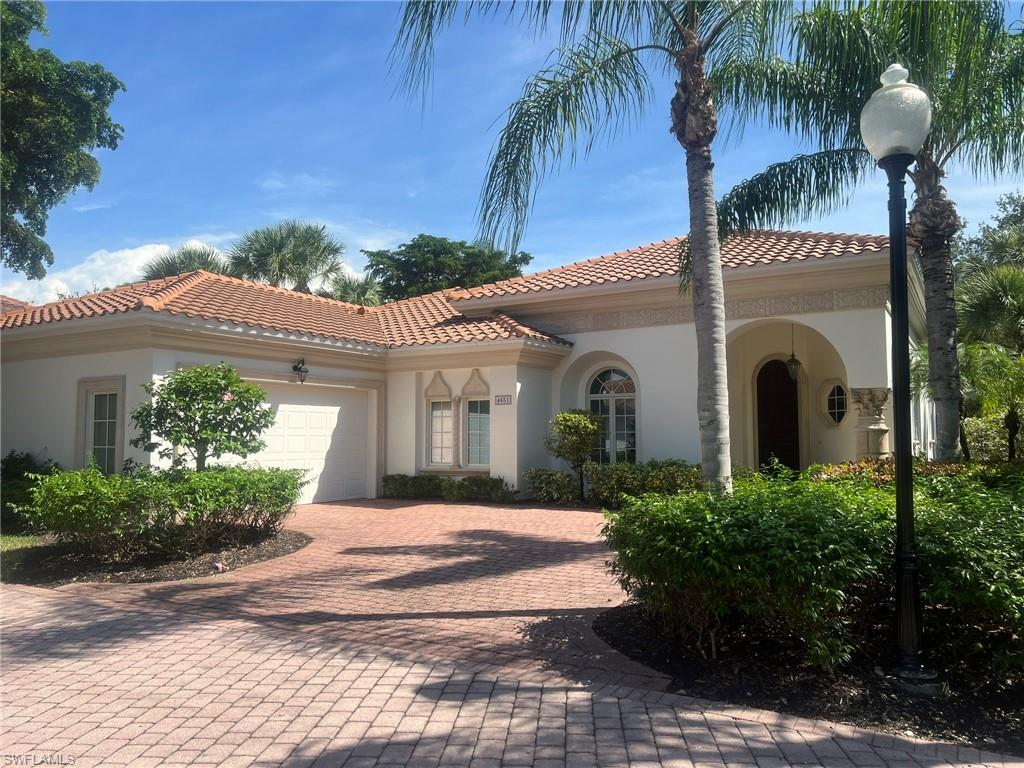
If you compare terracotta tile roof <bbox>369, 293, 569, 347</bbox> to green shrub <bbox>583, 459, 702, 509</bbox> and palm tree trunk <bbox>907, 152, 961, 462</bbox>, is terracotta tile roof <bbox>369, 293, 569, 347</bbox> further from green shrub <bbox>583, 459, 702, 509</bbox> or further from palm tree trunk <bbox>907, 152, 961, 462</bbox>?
palm tree trunk <bbox>907, 152, 961, 462</bbox>

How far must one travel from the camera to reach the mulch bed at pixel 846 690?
4129 mm

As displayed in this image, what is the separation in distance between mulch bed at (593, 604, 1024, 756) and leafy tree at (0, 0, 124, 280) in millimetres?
16300

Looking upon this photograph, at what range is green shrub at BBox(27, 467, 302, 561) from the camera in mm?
8312

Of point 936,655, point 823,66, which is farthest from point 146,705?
point 823,66

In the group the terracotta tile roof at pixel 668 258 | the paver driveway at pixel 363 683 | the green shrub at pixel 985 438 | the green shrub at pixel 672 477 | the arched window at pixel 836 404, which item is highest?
the terracotta tile roof at pixel 668 258

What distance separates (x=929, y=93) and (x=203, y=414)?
10.0 meters

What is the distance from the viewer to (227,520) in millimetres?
9234

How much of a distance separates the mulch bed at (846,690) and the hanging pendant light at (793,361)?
1205 cm

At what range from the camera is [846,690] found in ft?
14.8

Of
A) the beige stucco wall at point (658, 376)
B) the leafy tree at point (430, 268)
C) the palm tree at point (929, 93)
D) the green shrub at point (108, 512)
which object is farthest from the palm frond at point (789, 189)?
the leafy tree at point (430, 268)

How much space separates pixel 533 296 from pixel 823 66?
27.8 ft

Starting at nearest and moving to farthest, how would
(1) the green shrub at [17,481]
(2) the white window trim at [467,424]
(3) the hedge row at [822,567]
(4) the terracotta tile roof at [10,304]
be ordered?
(3) the hedge row at [822,567] → (1) the green shrub at [17,481] → (2) the white window trim at [467,424] → (4) the terracotta tile roof at [10,304]

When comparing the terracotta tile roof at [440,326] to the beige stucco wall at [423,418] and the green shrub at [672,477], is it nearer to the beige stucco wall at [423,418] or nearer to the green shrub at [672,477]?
the beige stucco wall at [423,418]

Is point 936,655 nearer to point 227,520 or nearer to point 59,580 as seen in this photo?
point 227,520
